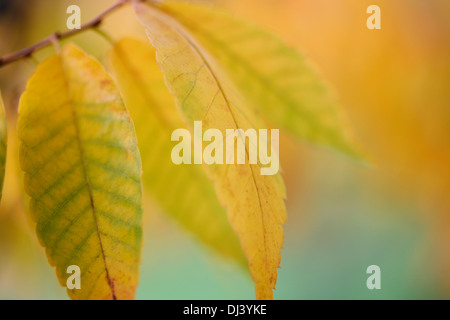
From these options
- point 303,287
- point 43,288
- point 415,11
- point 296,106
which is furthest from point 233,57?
point 303,287

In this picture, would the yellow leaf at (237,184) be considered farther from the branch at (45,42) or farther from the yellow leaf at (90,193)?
the branch at (45,42)

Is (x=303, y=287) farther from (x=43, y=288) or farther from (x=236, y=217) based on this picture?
(x=236, y=217)

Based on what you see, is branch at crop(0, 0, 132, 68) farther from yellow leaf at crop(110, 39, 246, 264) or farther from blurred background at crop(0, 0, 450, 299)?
blurred background at crop(0, 0, 450, 299)

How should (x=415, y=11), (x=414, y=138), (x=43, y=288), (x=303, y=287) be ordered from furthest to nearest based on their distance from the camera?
1. (x=303, y=287)
2. (x=414, y=138)
3. (x=415, y=11)
4. (x=43, y=288)

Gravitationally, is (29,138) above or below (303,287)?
above

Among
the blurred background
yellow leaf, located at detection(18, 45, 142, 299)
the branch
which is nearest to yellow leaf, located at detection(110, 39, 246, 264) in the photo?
the branch
